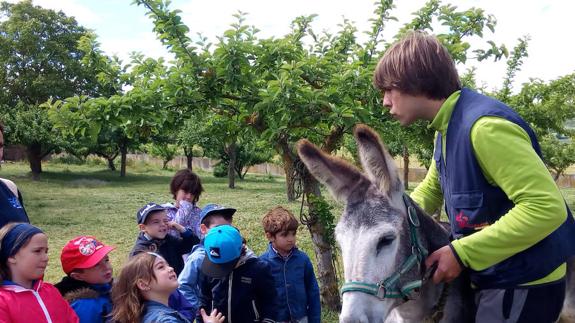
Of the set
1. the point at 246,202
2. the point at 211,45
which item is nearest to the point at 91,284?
the point at 211,45

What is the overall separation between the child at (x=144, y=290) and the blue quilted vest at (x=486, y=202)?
1941 millimetres

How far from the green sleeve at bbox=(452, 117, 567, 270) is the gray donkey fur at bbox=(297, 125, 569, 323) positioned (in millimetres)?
361

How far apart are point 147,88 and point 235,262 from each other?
2.20 m

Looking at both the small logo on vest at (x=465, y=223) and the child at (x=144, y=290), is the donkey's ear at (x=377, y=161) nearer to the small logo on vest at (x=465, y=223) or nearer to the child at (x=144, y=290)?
the small logo on vest at (x=465, y=223)

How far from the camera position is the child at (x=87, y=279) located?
3.40 meters

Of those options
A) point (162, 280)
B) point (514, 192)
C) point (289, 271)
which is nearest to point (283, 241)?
point (289, 271)

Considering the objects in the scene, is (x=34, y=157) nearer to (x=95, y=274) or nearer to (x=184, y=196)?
(x=184, y=196)

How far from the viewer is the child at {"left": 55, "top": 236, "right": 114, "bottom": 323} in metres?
3.40

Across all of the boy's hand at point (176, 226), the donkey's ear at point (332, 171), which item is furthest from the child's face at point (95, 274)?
the donkey's ear at point (332, 171)

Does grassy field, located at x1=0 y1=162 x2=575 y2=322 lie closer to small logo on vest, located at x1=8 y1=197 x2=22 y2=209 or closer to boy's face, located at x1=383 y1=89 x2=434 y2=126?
small logo on vest, located at x1=8 y1=197 x2=22 y2=209

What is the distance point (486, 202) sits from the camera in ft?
7.23

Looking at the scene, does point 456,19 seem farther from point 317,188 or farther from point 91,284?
point 91,284

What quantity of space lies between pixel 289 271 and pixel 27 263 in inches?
95.7

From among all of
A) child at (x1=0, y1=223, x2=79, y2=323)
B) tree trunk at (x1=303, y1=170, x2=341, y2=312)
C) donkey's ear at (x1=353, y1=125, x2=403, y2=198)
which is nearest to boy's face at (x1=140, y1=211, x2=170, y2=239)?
child at (x1=0, y1=223, x2=79, y2=323)
